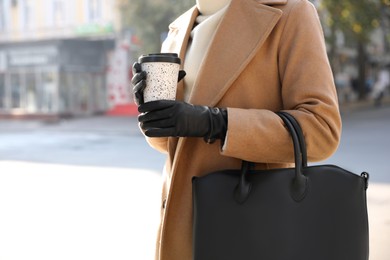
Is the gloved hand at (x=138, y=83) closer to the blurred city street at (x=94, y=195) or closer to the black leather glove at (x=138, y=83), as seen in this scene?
the black leather glove at (x=138, y=83)

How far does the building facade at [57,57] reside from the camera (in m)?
24.2

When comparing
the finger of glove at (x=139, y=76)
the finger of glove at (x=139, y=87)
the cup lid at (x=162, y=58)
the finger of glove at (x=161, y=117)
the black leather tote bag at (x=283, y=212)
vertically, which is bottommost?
the black leather tote bag at (x=283, y=212)

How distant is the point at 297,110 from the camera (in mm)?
1336

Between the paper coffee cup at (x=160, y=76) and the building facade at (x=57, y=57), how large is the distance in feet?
76.6

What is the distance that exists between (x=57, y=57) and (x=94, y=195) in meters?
18.0

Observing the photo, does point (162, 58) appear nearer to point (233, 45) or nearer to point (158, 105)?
point (158, 105)

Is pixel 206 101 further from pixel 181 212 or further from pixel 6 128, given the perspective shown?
pixel 6 128

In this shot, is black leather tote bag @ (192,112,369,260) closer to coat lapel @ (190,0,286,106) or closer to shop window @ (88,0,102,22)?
coat lapel @ (190,0,286,106)

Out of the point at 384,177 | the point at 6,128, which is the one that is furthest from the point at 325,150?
the point at 6,128

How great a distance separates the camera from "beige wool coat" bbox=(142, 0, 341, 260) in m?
1.32

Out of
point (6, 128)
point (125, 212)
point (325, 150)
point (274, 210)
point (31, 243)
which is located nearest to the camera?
point (274, 210)

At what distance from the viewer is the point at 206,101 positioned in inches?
55.8

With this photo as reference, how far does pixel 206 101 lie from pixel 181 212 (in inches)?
12.9

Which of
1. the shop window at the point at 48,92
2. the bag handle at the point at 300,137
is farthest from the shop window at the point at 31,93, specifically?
the bag handle at the point at 300,137
